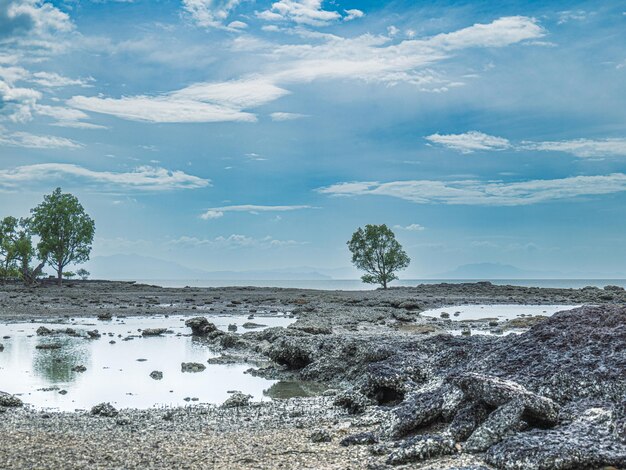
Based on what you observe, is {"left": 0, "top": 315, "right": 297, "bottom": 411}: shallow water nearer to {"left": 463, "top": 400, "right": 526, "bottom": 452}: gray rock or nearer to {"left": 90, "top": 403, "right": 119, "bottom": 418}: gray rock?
{"left": 90, "top": 403, "right": 119, "bottom": 418}: gray rock

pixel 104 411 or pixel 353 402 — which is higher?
pixel 353 402

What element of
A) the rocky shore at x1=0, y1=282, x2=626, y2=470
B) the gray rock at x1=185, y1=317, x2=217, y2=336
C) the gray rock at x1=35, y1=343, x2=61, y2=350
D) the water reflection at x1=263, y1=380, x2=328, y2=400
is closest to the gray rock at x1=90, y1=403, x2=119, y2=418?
the rocky shore at x1=0, y1=282, x2=626, y2=470

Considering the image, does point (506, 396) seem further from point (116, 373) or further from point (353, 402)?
point (116, 373)

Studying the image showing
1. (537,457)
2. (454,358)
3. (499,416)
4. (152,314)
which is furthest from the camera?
(152,314)

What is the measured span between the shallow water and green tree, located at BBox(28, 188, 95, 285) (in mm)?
53734

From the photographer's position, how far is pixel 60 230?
82.2 meters

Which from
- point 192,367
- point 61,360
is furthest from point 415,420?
point 61,360

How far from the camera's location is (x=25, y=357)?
2283cm

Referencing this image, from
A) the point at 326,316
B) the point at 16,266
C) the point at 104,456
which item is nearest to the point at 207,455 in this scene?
the point at 104,456

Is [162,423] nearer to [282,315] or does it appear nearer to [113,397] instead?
[113,397]

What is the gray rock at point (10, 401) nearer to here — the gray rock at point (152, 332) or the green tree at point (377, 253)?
the gray rock at point (152, 332)

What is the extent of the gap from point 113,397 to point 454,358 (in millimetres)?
8839

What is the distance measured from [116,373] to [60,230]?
67.7 m

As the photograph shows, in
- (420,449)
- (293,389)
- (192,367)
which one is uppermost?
(420,449)
